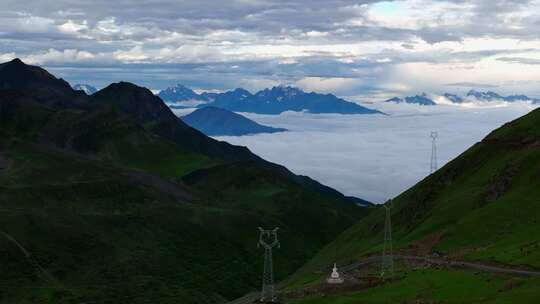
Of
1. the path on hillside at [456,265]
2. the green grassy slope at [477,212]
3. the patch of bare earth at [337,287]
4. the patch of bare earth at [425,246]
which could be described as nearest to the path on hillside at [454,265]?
the path on hillside at [456,265]

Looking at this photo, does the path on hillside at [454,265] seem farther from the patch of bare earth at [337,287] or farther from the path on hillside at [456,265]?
the patch of bare earth at [337,287]

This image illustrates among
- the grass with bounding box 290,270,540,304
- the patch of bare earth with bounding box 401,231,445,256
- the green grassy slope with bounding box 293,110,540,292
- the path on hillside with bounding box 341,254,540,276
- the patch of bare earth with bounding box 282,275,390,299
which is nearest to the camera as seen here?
the grass with bounding box 290,270,540,304

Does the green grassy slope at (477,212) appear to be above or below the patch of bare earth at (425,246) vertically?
above

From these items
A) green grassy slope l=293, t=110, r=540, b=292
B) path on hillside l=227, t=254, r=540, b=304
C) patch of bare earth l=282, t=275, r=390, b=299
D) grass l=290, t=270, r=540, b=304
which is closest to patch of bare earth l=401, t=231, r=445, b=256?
green grassy slope l=293, t=110, r=540, b=292

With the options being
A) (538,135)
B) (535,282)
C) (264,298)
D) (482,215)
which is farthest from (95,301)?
(535,282)

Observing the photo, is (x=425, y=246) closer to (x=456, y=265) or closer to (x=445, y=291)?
(x=456, y=265)

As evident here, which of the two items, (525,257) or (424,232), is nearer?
(525,257)

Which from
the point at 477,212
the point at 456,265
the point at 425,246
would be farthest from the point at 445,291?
the point at 477,212

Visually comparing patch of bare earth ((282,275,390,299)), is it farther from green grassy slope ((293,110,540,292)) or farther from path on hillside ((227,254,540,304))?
green grassy slope ((293,110,540,292))

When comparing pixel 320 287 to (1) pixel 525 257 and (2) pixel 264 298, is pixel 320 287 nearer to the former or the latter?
(2) pixel 264 298
